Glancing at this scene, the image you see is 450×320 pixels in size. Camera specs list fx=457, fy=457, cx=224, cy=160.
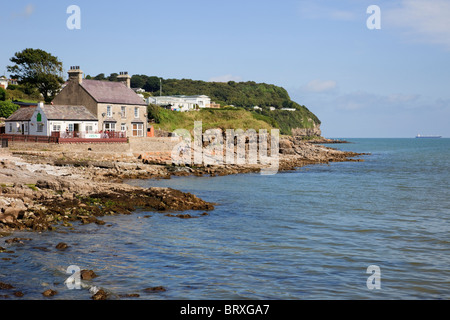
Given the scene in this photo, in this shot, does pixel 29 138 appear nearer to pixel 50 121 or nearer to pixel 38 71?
pixel 50 121

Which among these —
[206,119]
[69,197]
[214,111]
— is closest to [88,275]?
[69,197]

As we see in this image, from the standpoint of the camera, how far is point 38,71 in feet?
267

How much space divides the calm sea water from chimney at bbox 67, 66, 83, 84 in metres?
40.2

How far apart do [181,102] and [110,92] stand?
140ft

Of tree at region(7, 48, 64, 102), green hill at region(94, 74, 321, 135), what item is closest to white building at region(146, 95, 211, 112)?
green hill at region(94, 74, 321, 135)

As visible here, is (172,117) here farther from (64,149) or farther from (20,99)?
(64,149)

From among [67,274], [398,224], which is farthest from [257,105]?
[67,274]

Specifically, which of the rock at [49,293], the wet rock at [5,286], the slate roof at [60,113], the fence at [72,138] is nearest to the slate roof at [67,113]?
the slate roof at [60,113]

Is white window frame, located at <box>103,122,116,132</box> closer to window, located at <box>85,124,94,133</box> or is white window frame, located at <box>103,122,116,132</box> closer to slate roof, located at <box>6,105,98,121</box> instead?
slate roof, located at <box>6,105,98,121</box>

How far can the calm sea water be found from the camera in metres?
15.1

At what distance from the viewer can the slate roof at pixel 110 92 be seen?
65250 mm

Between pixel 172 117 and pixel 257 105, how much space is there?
349ft

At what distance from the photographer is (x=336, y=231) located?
79.9 ft

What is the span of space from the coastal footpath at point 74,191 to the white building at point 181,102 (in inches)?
2110
